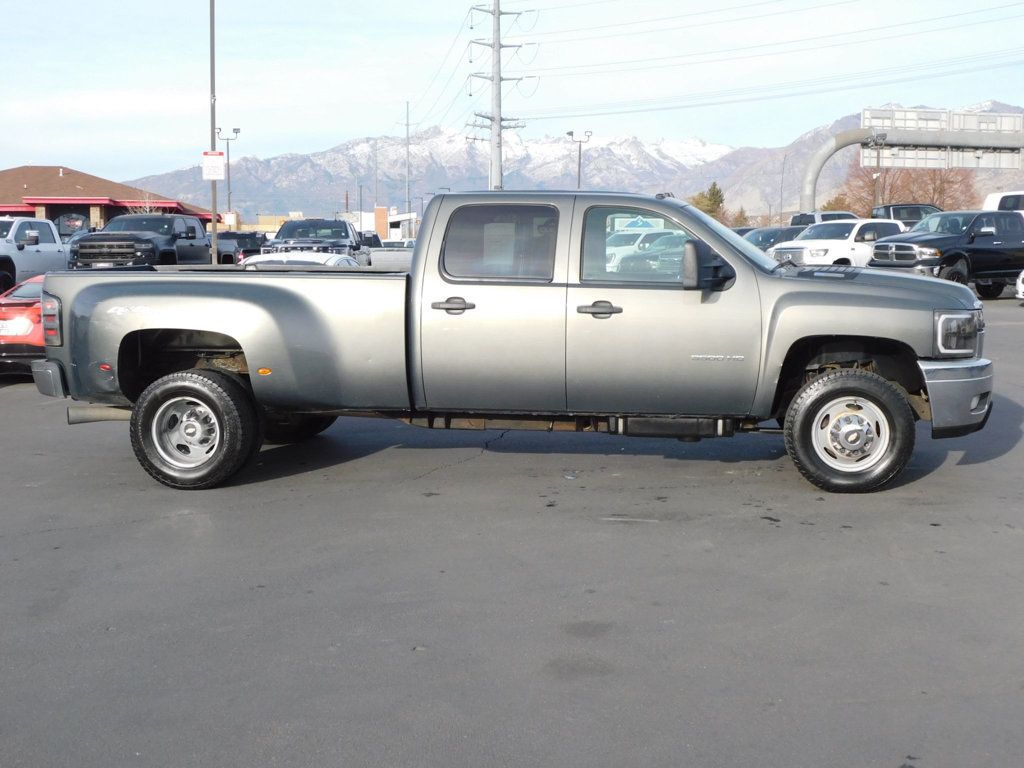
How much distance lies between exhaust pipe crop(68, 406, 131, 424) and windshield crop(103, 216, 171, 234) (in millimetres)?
19548

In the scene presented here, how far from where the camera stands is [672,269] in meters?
7.30

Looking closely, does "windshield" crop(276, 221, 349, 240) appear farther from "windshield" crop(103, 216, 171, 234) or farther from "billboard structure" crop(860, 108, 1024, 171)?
"billboard structure" crop(860, 108, 1024, 171)

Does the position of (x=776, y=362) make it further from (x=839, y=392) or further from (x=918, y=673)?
(x=918, y=673)

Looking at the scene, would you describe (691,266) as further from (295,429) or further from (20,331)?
(20,331)

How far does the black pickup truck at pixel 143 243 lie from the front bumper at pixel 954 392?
19766mm

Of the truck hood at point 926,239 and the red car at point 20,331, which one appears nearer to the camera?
the red car at point 20,331

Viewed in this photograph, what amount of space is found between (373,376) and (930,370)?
3.54 metres

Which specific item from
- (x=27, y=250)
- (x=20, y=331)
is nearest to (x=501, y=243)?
(x=20, y=331)

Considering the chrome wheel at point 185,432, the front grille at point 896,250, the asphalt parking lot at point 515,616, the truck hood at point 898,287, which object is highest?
the front grille at point 896,250

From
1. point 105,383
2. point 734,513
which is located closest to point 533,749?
point 734,513

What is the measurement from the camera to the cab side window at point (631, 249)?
7.32m

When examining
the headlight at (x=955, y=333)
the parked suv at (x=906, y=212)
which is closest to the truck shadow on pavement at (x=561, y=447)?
the headlight at (x=955, y=333)

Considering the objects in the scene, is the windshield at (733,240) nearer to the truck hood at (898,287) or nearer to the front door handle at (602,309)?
the truck hood at (898,287)

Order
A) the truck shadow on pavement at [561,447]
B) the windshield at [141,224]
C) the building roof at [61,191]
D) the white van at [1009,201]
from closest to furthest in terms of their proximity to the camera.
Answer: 1. the truck shadow on pavement at [561,447]
2. the windshield at [141,224]
3. the white van at [1009,201]
4. the building roof at [61,191]
